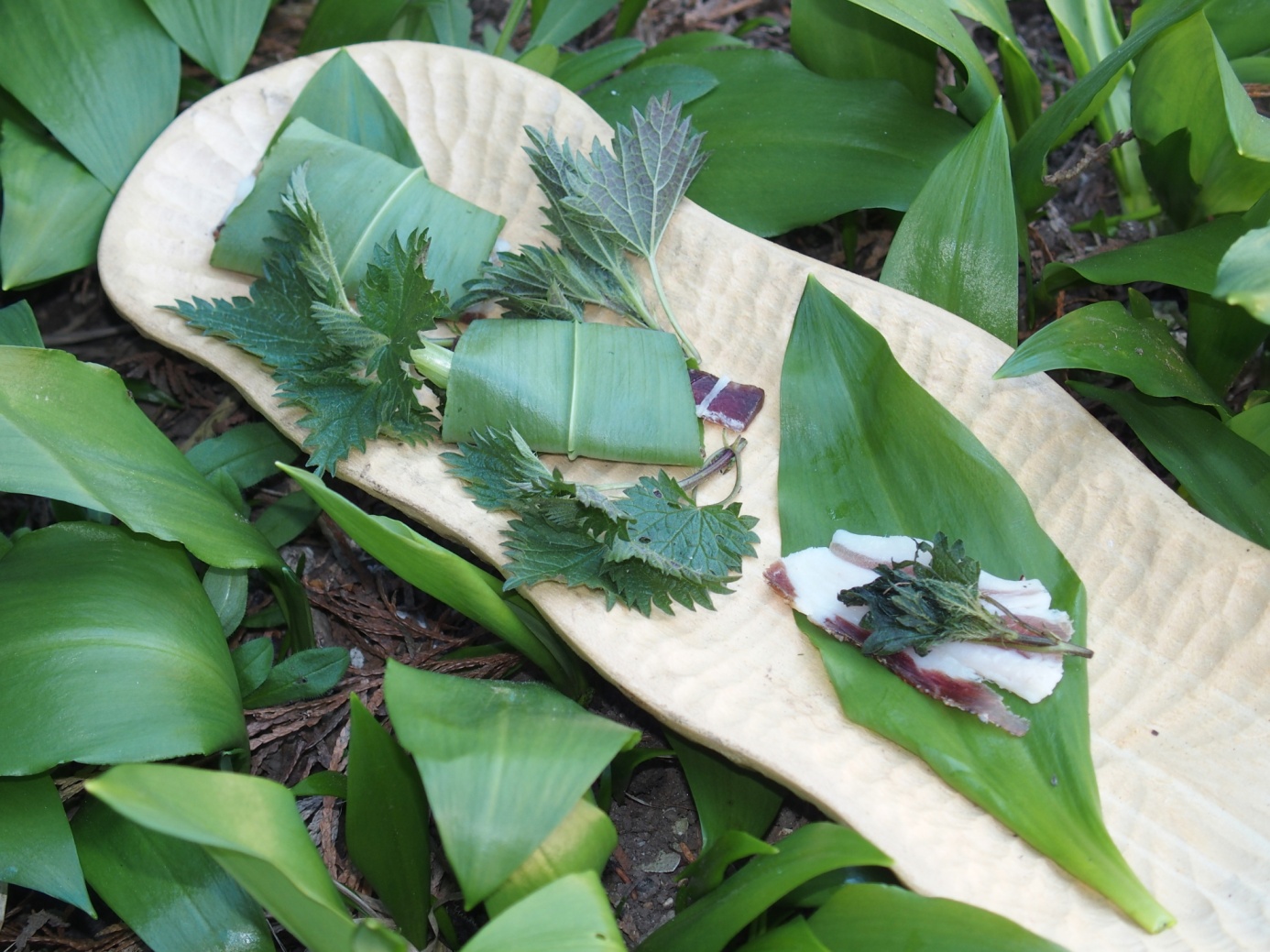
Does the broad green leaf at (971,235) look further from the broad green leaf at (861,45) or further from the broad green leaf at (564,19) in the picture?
the broad green leaf at (564,19)

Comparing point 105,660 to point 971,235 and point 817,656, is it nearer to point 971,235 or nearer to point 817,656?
point 817,656

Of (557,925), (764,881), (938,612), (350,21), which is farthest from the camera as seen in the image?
(350,21)

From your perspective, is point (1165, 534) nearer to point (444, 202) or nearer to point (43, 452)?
point (444, 202)

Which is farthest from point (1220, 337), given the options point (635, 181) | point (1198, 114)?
point (635, 181)

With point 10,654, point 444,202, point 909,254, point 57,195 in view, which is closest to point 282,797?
point 10,654

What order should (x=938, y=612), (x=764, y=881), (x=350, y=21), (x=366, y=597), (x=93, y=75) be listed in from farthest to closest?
1. (x=350, y=21)
2. (x=93, y=75)
3. (x=366, y=597)
4. (x=938, y=612)
5. (x=764, y=881)

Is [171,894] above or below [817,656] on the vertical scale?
below

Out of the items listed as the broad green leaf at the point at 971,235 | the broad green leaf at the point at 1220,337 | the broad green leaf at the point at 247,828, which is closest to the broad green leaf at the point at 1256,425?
the broad green leaf at the point at 1220,337
